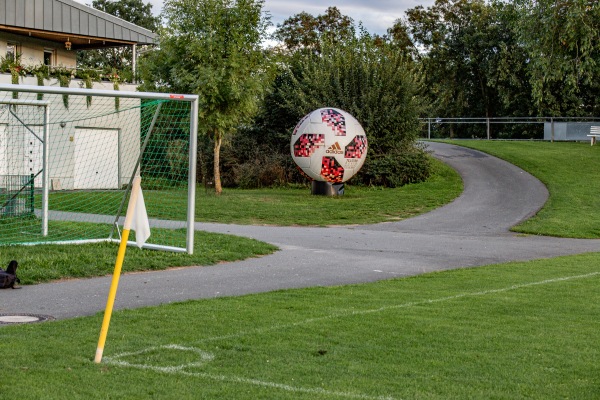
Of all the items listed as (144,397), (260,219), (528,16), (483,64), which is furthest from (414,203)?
(483,64)

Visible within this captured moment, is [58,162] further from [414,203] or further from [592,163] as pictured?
[592,163]

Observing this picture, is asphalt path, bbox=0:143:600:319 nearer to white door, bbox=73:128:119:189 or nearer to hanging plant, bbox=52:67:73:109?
white door, bbox=73:128:119:189

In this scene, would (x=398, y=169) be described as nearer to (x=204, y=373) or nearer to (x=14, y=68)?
(x=14, y=68)

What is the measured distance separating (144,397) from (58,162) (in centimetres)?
2377

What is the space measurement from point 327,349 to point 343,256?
7961mm

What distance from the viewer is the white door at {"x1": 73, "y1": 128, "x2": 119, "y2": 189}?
80.6ft

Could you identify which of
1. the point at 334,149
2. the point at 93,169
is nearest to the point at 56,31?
the point at 93,169

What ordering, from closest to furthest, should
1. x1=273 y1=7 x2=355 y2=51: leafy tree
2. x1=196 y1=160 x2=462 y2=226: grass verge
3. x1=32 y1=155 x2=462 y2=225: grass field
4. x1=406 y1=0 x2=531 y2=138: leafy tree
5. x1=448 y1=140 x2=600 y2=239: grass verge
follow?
1. x1=448 y1=140 x2=600 y2=239: grass verge
2. x1=32 y1=155 x2=462 y2=225: grass field
3. x1=196 y1=160 x2=462 y2=226: grass verge
4. x1=406 y1=0 x2=531 y2=138: leafy tree
5. x1=273 y1=7 x2=355 y2=51: leafy tree

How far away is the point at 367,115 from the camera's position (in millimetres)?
33250

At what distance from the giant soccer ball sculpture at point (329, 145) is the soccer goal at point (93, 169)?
192 inches

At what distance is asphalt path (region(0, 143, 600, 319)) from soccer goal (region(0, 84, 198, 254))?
1.82 metres

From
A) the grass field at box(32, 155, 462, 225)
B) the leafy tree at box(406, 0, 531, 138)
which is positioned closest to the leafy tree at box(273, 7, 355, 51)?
the leafy tree at box(406, 0, 531, 138)

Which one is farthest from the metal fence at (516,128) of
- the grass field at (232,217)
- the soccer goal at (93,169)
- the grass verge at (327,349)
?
the grass verge at (327,349)

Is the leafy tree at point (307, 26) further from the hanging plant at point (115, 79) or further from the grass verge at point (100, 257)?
the grass verge at point (100, 257)
